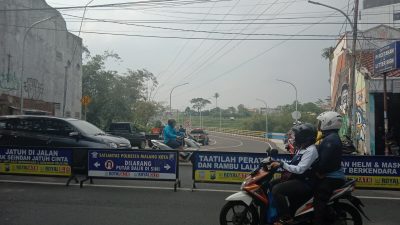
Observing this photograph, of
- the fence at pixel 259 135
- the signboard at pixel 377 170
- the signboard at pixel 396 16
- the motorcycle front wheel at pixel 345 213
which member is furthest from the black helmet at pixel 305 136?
the signboard at pixel 396 16

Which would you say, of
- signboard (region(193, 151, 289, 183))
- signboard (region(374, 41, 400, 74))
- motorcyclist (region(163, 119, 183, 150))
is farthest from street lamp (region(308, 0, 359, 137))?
signboard (region(193, 151, 289, 183))

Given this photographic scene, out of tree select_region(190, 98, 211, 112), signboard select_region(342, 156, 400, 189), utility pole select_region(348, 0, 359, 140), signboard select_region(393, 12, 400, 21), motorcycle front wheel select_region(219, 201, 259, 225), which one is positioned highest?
signboard select_region(393, 12, 400, 21)

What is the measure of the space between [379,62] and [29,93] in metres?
19.7

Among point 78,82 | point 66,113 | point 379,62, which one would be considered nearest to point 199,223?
point 379,62

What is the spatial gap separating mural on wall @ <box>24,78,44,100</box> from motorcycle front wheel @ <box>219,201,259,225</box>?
76.9 feet

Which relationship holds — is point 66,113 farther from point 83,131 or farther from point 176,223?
point 176,223

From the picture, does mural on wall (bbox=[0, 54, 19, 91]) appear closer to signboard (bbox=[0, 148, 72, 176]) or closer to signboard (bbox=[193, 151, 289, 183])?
signboard (bbox=[0, 148, 72, 176])

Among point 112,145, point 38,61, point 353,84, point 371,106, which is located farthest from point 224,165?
point 38,61

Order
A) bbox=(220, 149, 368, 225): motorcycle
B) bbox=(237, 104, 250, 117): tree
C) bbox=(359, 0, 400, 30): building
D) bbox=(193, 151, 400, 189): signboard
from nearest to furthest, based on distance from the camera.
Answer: bbox=(220, 149, 368, 225): motorcycle, bbox=(193, 151, 400, 189): signboard, bbox=(359, 0, 400, 30): building, bbox=(237, 104, 250, 117): tree

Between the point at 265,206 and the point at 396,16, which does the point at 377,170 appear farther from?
the point at 396,16

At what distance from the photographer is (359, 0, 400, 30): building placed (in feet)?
171

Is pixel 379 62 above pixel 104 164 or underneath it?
above

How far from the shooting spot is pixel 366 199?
32.8 ft

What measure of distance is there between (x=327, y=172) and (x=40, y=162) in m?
7.72
